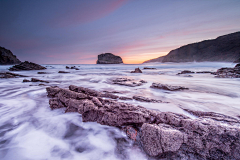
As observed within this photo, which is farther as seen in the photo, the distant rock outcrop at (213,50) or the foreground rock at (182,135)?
the distant rock outcrop at (213,50)

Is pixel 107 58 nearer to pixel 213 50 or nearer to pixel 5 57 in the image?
pixel 5 57

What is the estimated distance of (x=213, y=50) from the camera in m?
65.9

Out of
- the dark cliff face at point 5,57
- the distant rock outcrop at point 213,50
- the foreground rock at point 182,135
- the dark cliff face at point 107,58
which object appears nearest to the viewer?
the foreground rock at point 182,135

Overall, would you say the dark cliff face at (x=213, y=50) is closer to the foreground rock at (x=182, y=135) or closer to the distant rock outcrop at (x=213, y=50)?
the distant rock outcrop at (x=213, y=50)

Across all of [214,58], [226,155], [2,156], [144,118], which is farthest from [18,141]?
[214,58]

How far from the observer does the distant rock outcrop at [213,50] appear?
53.7 m

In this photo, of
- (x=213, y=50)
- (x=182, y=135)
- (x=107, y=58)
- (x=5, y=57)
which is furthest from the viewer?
(x=107, y=58)

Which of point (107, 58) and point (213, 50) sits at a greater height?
point (213, 50)

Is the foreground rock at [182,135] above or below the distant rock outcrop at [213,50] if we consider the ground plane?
below

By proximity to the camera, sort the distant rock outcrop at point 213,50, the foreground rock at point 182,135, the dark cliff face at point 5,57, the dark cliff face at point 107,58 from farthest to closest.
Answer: the dark cliff face at point 107,58 < the distant rock outcrop at point 213,50 < the dark cliff face at point 5,57 < the foreground rock at point 182,135

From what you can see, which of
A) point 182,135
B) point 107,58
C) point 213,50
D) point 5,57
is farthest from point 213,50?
point 5,57

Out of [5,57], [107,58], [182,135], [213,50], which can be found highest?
[213,50]

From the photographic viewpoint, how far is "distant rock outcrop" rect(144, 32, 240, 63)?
176 ft

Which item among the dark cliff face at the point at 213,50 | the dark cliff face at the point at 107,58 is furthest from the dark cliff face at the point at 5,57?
the dark cliff face at the point at 213,50
